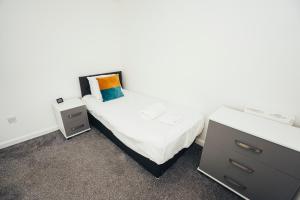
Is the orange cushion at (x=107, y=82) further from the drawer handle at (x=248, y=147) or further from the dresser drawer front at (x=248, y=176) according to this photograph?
the drawer handle at (x=248, y=147)

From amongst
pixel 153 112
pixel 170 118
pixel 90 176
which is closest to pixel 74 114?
pixel 90 176

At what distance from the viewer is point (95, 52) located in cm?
252

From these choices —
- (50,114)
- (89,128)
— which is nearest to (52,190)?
(89,128)

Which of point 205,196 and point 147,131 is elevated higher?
point 147,131

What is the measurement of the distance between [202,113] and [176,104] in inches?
15.8

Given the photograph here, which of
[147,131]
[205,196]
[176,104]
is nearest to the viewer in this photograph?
[205,196]

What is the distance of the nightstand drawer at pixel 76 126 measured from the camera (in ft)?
6.84

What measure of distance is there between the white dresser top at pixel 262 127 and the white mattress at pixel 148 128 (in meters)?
0.35

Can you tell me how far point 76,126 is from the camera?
7.10ft

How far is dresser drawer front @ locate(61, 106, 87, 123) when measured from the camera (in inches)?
79.1

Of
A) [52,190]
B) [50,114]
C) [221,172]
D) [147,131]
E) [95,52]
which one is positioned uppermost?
[95,52]

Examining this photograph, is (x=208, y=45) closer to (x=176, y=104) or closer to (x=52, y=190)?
(x=176, y=104)

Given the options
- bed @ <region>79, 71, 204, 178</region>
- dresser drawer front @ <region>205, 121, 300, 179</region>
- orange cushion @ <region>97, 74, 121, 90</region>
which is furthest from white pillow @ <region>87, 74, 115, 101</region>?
dresser drawer front @ <region>205, 121, 300, 179</region>

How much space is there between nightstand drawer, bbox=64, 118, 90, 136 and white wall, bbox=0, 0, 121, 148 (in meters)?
0.42
